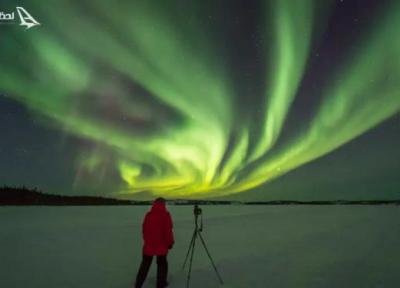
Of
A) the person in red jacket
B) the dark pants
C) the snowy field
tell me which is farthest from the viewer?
the snowy field

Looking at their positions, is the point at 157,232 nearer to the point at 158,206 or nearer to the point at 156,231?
the point at 156,231

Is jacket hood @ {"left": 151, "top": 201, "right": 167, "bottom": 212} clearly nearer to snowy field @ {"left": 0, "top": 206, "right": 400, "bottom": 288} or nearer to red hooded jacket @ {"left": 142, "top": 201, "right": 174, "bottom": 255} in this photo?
red hooded jacket @ {"left": 142, "top": 201, "right": 174, "bottom": 255}

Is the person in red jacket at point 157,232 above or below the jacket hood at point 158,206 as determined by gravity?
below

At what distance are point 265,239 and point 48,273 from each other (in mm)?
9483

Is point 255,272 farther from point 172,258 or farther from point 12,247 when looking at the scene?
point 12,247

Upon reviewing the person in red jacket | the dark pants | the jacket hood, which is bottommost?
the dark pants

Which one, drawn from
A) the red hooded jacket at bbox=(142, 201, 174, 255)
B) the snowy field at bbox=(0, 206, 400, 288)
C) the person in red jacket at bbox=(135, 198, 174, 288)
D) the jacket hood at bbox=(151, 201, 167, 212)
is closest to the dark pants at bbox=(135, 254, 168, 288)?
the person in red jacket at bbox=(135, 198, 174, 288)

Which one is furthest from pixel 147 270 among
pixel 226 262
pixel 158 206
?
pixel 226 262

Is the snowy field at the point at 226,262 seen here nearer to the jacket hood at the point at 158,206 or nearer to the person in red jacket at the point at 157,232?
the person in red jacket at the point at 157,232

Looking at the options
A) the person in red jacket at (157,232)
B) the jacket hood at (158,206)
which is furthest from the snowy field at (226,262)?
the jacket hood at (158,206)

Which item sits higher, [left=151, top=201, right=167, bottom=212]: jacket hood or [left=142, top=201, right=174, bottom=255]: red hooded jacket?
[left=151, top=201, right=167, bottom=212]: jacket hood

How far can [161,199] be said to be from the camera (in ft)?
22.5

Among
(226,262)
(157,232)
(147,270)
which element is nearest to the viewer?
(157,232)

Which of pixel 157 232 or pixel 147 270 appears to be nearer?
pixel 157 232
